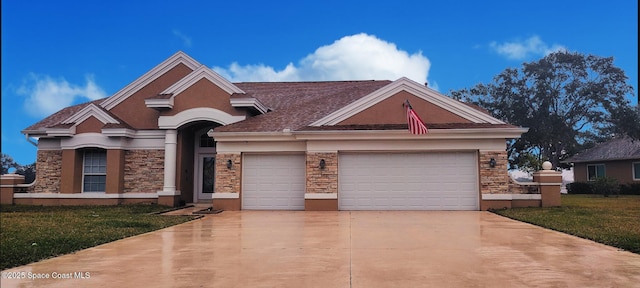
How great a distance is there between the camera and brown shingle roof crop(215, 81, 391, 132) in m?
15.9

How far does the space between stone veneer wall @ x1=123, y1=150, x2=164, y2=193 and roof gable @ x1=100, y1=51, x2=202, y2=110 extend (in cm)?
234

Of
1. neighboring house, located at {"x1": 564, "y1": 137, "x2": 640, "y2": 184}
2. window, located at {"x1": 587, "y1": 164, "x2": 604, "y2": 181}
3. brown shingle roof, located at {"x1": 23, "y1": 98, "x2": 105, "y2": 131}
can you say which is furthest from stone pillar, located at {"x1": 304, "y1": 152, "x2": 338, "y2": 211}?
window, located at {"x1": 587, "y1": 164, "x2": 604, "y2": 181}

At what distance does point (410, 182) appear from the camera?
14.6 m

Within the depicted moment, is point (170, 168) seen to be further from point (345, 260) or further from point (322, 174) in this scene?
point (345, 260)

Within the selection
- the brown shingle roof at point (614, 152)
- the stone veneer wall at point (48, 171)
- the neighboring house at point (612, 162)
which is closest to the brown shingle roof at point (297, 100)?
the stone veneer wall at point (48, 171)

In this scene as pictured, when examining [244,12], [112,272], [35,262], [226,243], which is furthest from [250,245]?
[244,12]

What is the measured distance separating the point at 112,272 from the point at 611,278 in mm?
5708

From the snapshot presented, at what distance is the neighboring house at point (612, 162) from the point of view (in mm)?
29453

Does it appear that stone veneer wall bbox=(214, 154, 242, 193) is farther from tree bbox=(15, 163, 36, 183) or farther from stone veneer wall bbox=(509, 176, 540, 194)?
tree bbox=(15, 163, 36, 183)

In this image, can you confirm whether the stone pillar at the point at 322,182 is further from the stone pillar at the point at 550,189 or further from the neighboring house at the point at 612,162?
the neighboring house at the point at 612,162

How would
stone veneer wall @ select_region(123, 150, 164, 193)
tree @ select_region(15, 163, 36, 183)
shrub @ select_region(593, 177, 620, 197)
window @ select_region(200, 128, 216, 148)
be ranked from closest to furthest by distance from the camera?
1. stone veneer wall @ select_region(123, 150, 164, 193)
2. window @ select_region(200, 128, 216, 148)
3. tree @ select_region(15, 163, 36, 183)
4. shrub @ select_region(593, 177, 620, 197)

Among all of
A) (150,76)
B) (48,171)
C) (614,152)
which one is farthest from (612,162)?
(48,171)

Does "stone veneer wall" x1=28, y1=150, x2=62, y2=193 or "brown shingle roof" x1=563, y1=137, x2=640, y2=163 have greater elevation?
"brown shingle roof" x1=563, y1=137, x2=640, y2=163

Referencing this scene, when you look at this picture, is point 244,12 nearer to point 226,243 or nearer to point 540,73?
point 226,243
